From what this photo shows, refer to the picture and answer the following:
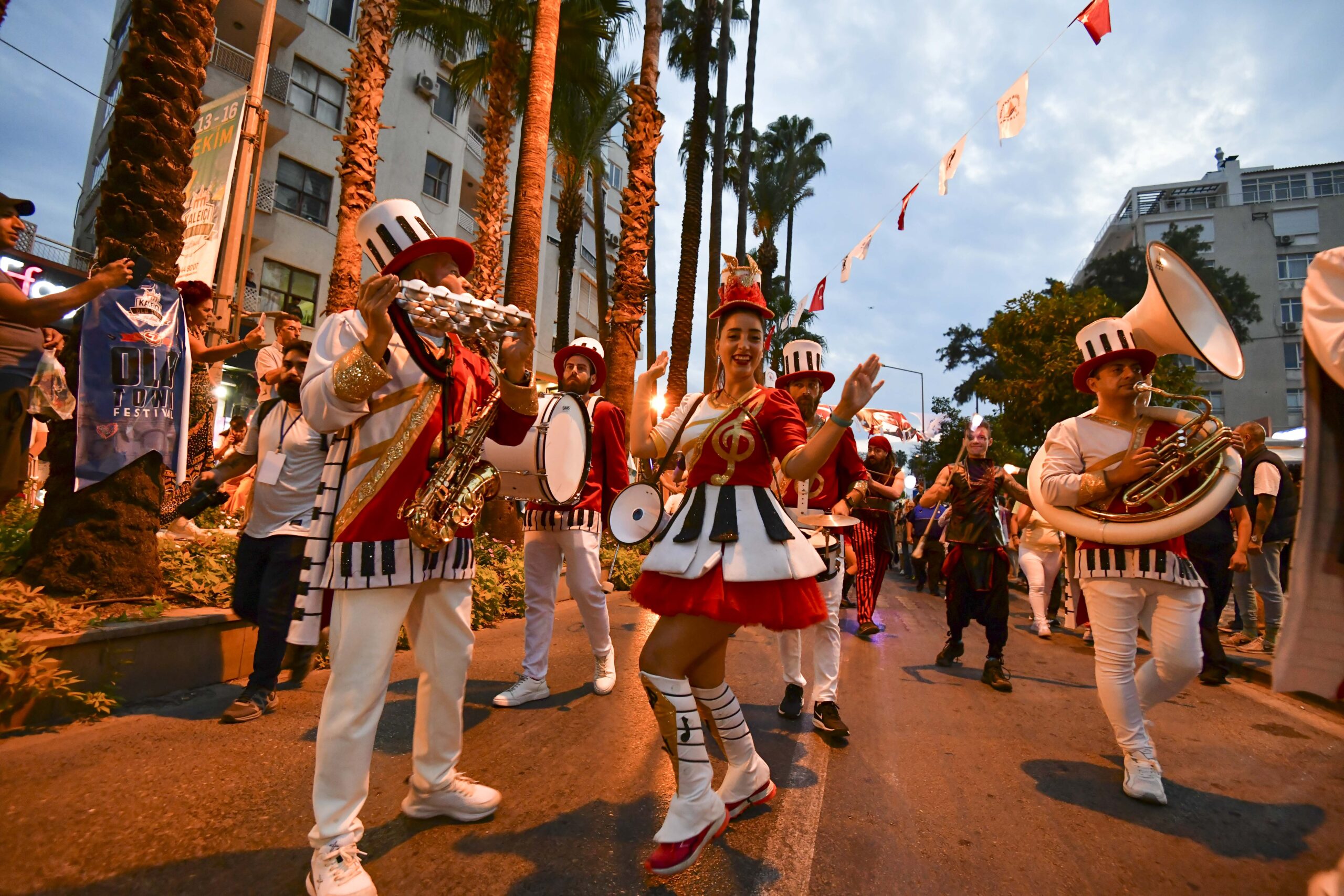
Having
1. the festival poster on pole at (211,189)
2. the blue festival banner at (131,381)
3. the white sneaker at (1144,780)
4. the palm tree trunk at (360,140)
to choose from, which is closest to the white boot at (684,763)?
the white sneaker at (1144,780)

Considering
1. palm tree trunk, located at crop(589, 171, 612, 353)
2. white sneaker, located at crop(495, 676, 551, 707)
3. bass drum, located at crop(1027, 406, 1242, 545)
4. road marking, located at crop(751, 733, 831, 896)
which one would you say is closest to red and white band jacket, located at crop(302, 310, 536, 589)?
road marking, located at crop(751, 733, 831, 896)

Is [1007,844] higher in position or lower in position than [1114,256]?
lower

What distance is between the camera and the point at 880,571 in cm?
750

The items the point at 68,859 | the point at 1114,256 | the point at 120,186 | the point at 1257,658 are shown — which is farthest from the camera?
the point at 1114,256

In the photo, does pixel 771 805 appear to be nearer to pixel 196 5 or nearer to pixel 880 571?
pixel 880 571

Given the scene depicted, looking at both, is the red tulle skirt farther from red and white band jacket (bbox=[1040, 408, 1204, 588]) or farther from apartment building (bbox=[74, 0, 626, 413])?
apartment building (bbox=[74, 0, 626, 413])

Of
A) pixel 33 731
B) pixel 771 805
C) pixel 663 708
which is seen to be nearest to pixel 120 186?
pixel 33 731

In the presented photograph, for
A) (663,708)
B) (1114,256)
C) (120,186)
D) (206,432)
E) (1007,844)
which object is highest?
(1114,256)

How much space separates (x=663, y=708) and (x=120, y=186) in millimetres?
5119

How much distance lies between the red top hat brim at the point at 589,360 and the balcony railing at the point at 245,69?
736 inches

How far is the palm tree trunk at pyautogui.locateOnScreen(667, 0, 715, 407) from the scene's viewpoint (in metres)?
14.9

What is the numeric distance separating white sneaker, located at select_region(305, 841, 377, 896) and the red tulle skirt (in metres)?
1.27

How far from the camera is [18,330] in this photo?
388cm

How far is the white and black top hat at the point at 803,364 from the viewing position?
15.6ft
